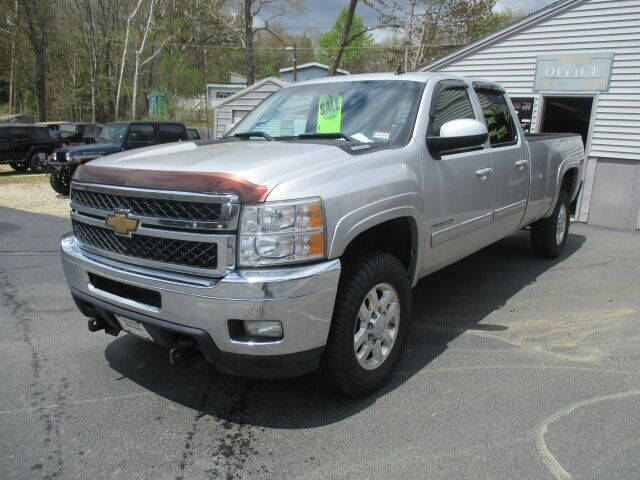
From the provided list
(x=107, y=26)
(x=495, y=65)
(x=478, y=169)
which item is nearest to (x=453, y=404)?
(x=478, y=169)

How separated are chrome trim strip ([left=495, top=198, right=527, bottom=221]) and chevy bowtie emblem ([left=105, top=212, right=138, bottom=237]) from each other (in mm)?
3045

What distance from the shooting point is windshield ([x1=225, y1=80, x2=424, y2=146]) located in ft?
Result: 12.0

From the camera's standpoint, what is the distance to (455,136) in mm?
3539

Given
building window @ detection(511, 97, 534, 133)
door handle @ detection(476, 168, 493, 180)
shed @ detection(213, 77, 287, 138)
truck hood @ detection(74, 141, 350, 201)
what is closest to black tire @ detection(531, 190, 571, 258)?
door handle @ detection(476, 168, 493, 180)

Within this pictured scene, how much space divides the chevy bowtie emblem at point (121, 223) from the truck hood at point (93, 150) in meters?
10.8

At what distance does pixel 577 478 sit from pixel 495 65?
9.99m

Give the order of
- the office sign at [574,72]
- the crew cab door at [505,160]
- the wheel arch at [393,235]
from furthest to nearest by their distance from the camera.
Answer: the office sign at [574,72], the crew cab door at [505,160], the wheel arch at [393,235]

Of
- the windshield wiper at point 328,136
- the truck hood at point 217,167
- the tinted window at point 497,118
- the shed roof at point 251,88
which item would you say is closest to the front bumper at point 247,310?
the truck hood at point 217,167

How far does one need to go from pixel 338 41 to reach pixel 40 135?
32338 millimetres

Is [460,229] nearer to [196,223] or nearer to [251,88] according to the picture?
[196,223]

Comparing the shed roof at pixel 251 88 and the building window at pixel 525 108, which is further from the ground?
the shed roof at pixel 251 88

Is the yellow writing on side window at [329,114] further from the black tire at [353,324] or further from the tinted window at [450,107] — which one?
the black tire at [353,324]

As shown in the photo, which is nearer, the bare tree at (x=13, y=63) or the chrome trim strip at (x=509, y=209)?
the chrome trim strip at (x=509, y=209)

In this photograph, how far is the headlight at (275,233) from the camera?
2529 millimetres
